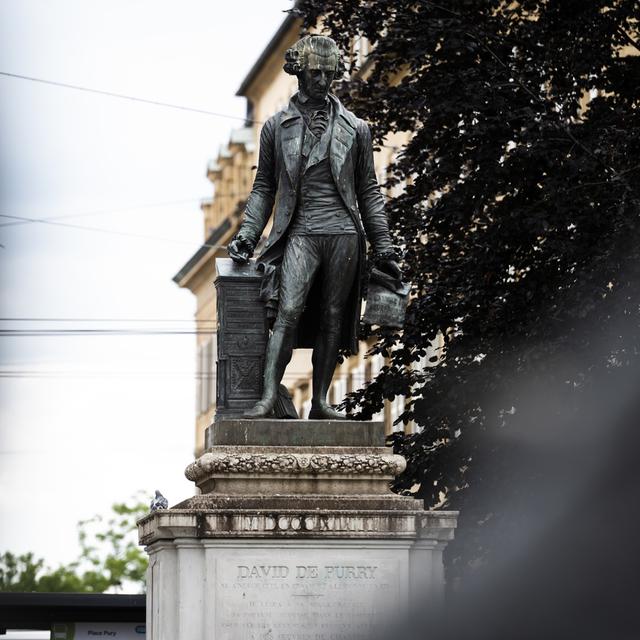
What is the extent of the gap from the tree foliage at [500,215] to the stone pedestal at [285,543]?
8.17 m

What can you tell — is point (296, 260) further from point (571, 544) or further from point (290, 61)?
point (571, 544)

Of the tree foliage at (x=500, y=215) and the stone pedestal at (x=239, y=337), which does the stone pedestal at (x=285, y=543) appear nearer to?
the stone pedestal at (x=239, y=337)

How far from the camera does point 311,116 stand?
36.0ft

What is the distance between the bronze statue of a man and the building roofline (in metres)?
45.7

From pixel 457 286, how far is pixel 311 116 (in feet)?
32.0

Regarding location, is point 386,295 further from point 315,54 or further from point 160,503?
point 160,503

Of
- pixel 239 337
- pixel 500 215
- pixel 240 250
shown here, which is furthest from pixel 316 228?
pixel 500 215

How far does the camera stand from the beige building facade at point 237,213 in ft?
192

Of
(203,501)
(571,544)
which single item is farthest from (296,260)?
(571,544)

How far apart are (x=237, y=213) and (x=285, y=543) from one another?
191 feet

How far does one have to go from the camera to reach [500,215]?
808 inches

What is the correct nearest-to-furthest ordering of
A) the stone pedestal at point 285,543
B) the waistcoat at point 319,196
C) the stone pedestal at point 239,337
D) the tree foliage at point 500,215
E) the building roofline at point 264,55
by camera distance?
the stone pedestal at point 285,543
the stone pedestal at point 239,337
the waistcoat at point 319,196
the tree foliage at point 500,215
the building roofline at point 264,55

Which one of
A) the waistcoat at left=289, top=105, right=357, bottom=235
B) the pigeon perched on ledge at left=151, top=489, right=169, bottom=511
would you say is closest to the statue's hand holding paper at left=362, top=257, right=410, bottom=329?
the waistcoat at left=289, top=105, right=357, bottom=235

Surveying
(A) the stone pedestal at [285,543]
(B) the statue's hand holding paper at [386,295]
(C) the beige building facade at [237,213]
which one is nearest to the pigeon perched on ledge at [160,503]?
(A) the stone pedestal at [285,543]
